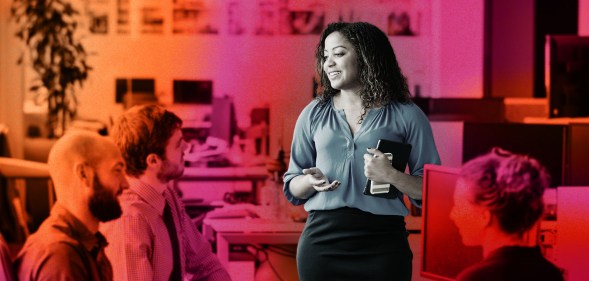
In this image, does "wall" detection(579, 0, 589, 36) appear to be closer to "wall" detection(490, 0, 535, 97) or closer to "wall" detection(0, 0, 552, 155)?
"wall" detection(490, 0, 535, 97)

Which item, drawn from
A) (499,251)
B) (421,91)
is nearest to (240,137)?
(421,91)

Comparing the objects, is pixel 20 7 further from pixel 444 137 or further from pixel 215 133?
pixel 444 137

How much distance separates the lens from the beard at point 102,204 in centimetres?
321

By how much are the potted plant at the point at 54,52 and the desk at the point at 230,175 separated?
0.62 meters

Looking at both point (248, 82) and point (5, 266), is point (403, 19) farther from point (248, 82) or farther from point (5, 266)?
point (5, 266)

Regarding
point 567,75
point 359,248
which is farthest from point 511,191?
point 567,75

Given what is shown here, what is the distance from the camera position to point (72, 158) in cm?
321

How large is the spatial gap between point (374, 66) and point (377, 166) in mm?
352

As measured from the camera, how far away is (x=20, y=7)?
4449 millimetres

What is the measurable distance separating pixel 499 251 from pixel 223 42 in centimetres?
209

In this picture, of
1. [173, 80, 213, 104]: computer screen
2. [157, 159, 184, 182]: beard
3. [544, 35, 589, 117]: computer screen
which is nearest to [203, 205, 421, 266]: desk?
[173, 80, 213, 104]: computer screen

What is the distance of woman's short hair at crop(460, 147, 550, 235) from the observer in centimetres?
286

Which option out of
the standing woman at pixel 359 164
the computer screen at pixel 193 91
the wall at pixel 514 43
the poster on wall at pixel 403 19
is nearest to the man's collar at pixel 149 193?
the standing woman at pixel 359 164

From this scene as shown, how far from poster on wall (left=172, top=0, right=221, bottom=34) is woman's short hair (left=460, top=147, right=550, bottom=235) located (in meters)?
1.91
